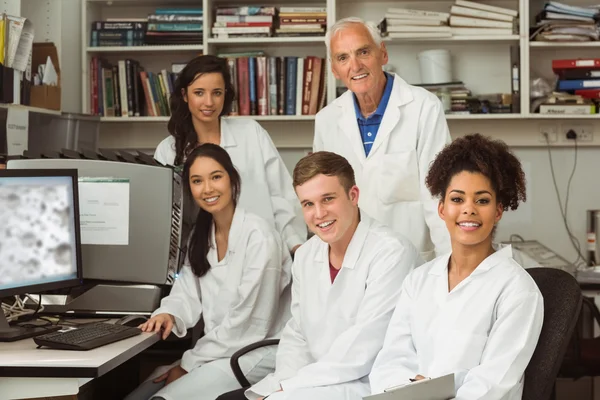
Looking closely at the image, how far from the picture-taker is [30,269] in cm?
206

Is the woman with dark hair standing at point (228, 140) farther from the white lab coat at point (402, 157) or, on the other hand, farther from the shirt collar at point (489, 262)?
the shirt collar at point (489, 262)

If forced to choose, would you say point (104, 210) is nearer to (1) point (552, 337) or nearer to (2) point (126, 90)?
(1) point (552, 337)

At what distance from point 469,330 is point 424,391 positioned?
7.7 inches

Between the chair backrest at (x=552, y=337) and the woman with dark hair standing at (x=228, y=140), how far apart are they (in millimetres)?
1162

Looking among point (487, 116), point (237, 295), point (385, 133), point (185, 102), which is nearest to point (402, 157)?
point (385, 133)

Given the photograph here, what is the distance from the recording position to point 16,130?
2.92 meters

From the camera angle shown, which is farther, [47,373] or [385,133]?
[385,133]

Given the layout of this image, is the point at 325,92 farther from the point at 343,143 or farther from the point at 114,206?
the point at 114,206

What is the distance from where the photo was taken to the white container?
3576 millimetres

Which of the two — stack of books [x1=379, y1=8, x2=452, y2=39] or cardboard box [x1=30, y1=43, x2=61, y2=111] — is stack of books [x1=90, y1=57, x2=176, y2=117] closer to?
cardboard box [x1=30, y1=43, x2=61, y2=111]

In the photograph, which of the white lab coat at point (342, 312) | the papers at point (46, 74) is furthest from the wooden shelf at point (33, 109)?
the white lab coat at point (342, 312)

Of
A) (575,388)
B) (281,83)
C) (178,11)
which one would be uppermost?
(178,11)

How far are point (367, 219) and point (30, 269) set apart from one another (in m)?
0.90

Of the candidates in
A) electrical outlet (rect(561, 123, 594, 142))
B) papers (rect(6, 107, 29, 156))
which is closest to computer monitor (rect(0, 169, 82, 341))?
papers (rect(6, 107, 29, 156))
